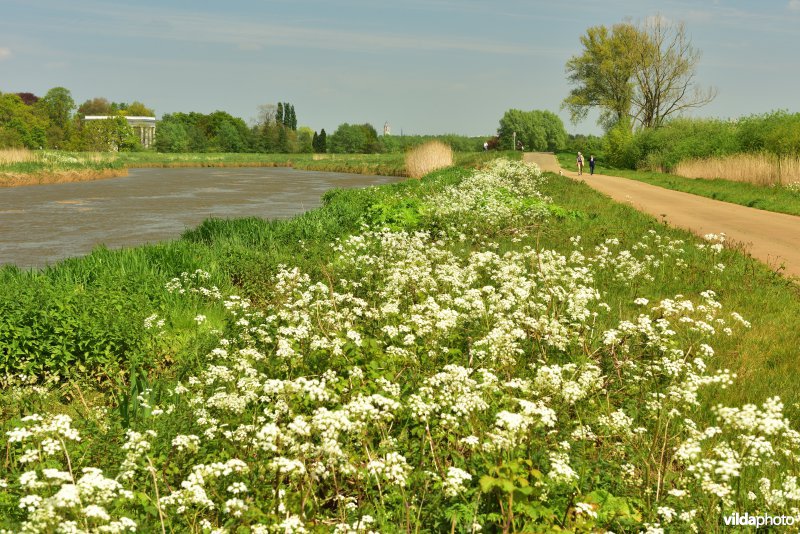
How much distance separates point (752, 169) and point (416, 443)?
29482 mm

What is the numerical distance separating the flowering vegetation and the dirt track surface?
6513mm

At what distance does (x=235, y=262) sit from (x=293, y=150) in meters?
110

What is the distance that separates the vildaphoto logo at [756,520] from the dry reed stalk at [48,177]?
4646cm

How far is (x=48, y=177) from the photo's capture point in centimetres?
4316

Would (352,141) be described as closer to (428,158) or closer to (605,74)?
(605,74)

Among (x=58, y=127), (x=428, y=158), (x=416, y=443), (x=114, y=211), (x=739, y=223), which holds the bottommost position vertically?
(x=416, y=443)

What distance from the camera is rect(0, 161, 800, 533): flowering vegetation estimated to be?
11.3 feet

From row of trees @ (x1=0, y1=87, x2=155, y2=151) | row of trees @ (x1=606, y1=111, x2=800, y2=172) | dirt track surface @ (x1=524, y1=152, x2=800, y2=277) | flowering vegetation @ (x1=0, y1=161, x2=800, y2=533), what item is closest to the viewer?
flowering vegetation @ (x1=0, y1=161, x2=800, y2=533)

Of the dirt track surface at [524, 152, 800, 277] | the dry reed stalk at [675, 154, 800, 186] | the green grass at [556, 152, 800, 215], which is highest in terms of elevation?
the dry reed stalk at [675, 154, 800, 186]

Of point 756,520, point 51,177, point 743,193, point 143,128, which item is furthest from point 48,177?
point 143,128

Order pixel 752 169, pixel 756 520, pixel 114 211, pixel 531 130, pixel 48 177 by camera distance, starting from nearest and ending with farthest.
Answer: pixel 756 520
pixel 114 211
pixel 752 169
pixel 48 177
pixel 531 130

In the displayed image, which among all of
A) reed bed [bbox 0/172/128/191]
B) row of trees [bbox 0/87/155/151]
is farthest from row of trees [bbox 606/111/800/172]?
row of trees [bbox 0/87/155/151]

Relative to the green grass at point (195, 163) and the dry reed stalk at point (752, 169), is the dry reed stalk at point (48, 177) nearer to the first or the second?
the green grass at point (195, 163)

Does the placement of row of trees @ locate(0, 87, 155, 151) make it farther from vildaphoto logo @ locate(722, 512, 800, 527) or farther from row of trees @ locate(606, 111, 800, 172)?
vildaphoto logo @ locate(722, 512, 800, 527)
